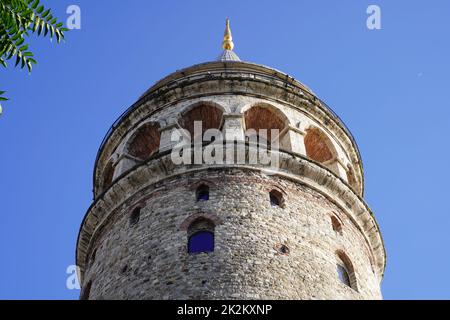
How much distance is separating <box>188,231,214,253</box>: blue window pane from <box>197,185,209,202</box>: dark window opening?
3.84 ft

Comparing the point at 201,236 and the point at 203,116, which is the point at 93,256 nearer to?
the point at 201,236

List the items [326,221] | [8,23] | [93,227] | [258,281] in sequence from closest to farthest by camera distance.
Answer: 1. [8,23]
2. [258,281]
3. [326,221]
4. [93,227]

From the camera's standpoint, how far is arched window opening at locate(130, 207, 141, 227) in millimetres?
16344

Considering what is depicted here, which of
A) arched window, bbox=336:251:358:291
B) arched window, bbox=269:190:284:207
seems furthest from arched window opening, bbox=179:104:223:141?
arched window, bbox=336:251:358:291

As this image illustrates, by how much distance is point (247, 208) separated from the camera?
15453mm

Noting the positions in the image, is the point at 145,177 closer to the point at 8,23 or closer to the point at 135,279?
the point at 135,279

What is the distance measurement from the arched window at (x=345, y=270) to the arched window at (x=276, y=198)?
1.66m

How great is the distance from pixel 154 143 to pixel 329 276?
727 cm

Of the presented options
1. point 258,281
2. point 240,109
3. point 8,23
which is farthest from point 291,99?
point 8,23

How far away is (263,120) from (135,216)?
4993mm

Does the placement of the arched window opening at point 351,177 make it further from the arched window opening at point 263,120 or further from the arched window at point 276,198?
the arched window at point 276,198

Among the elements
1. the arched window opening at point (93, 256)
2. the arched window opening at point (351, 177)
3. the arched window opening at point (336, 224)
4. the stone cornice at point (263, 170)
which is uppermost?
the arched window opening at point (351, 177)

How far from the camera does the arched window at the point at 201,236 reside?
576 inches

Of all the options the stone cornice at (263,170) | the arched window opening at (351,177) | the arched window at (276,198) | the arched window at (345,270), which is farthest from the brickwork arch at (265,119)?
the arched window at (345,270)
